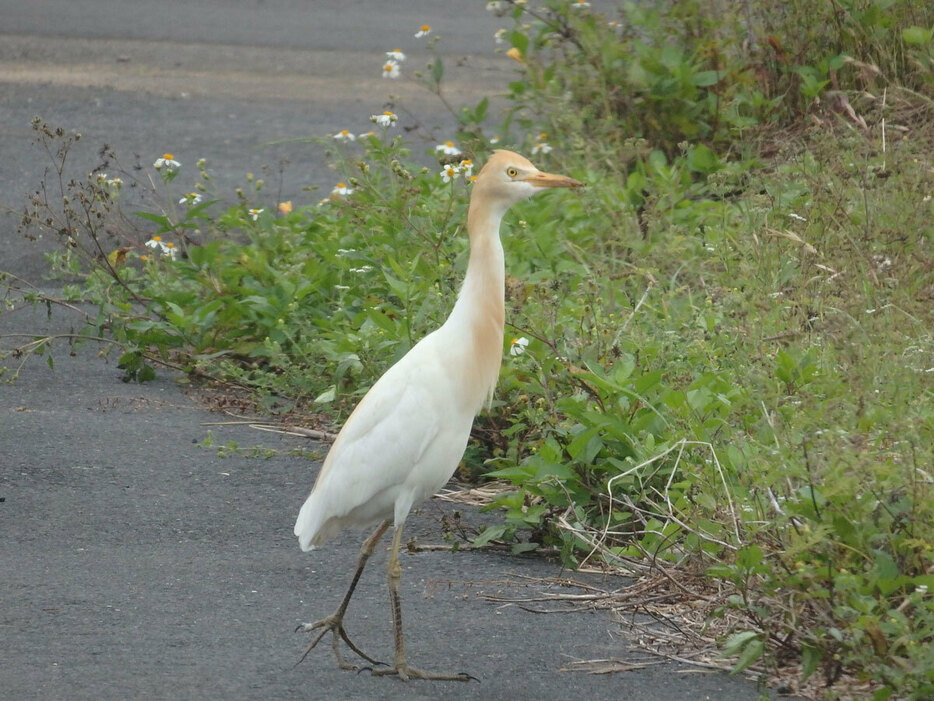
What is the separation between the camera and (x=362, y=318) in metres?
5.93

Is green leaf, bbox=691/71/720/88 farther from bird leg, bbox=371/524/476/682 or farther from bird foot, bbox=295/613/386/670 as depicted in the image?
bird foot, bbox=295/613/386/670

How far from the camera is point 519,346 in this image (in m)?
4.95

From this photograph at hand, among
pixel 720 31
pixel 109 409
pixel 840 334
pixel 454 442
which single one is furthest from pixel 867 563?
pixel 720 31

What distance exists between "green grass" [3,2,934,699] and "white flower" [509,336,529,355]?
6 cm

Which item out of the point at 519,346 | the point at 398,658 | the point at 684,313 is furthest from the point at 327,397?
the point at 398,658

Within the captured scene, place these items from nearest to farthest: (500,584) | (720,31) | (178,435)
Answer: (500,584) < (178,435) < (720,31)

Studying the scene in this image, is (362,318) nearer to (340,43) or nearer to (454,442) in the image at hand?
(454,442)

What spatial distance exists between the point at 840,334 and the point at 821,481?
616 millimetres

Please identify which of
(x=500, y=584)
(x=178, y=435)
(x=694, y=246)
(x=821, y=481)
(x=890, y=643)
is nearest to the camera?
(x=890, y=643)

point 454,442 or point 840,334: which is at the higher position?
point 840,334

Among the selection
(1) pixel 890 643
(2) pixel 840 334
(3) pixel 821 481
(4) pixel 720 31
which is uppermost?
(4) pixel 720 31

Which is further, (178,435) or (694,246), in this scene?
(694,246)

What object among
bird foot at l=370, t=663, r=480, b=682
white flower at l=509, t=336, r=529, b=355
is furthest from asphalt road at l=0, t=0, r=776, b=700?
white flower at l=509, t=336, r=529, b=355

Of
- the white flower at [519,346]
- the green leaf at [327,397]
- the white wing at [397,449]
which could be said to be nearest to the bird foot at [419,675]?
the white wing at [397,449]
